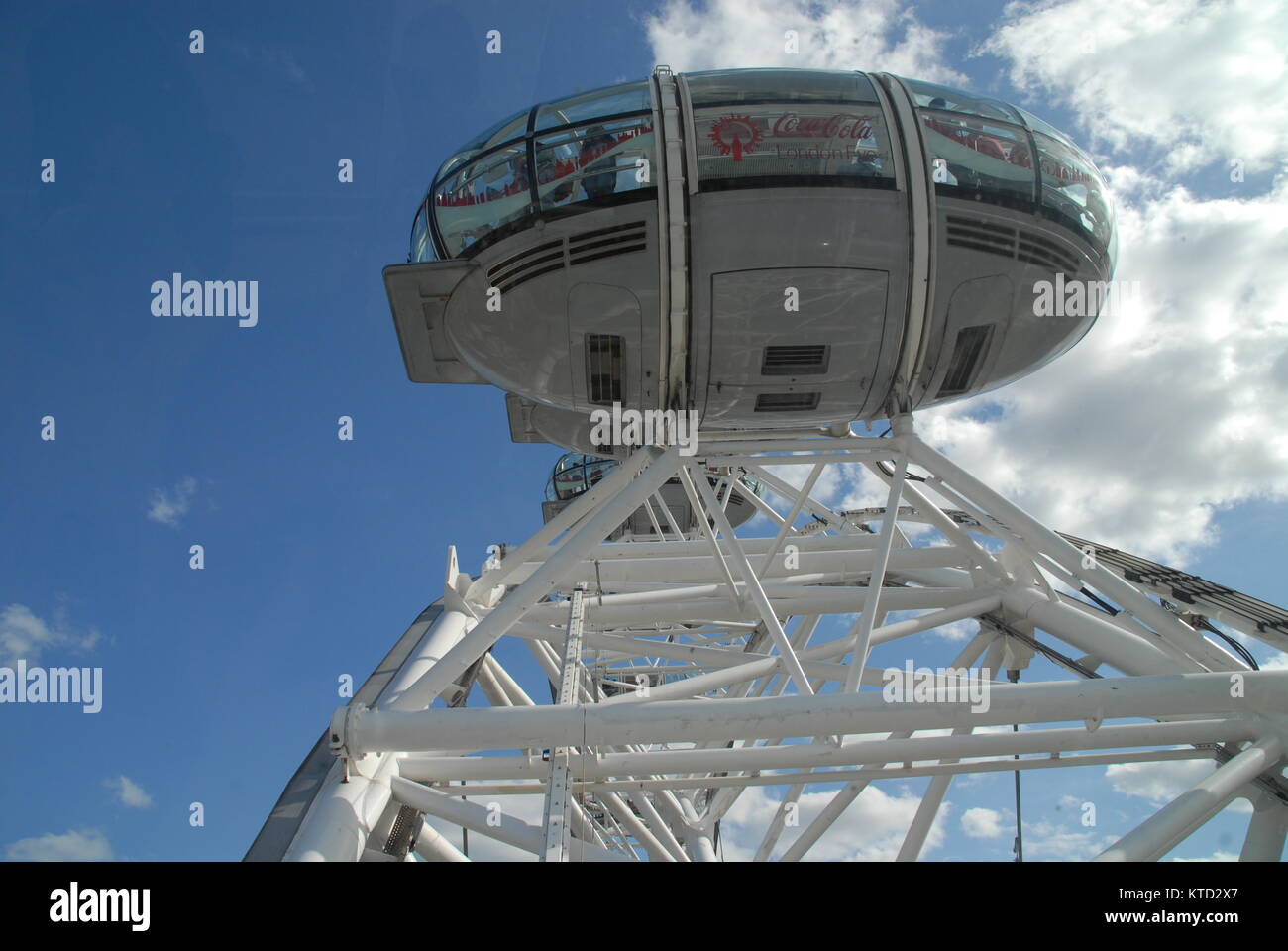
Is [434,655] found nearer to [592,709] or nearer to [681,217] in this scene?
[592,709]

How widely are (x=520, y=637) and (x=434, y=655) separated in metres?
2.68

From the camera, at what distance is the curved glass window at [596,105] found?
25.0 feet

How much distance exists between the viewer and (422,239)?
8367 millimetres

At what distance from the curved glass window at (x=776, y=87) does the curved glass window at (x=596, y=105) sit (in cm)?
43

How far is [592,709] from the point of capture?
21.0 ft

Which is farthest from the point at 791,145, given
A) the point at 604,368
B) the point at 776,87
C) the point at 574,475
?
the point at 574,475

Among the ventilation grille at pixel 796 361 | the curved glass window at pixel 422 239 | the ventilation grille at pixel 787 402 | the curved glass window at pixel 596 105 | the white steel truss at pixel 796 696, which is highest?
the curved glass window at pixel 596 105

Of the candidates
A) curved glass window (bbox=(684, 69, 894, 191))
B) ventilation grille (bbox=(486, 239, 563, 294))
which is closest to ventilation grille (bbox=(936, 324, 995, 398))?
curved glass window (bbox=(684, 69, 894, 191))

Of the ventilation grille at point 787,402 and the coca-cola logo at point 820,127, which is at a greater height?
the coca-cola logo at point 820,127

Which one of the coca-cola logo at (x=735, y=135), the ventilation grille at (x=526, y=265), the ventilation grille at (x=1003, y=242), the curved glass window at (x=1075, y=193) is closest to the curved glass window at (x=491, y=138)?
the ventilation grille at (x=526, y=265)

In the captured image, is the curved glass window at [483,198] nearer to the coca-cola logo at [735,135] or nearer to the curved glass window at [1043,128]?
the coca-cola logo at [735,135]

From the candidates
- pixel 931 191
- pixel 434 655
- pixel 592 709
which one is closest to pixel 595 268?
pixel 931 191

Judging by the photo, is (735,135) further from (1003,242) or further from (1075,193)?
(1075,193)

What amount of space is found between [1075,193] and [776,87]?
113 inches
